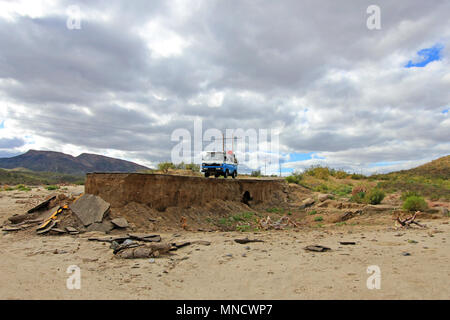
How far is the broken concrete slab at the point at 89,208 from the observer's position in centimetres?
1037

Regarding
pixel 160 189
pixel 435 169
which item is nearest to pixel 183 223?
pixel 160 189

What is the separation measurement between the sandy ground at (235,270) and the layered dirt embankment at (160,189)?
2.99m

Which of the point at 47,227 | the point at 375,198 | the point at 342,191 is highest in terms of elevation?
the point at 342,191

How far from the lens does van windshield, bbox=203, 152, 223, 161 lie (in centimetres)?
2033

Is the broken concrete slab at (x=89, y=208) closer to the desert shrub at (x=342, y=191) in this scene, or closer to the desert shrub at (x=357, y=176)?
the desert shrub at (x=342, y=191)

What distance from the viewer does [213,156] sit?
20.5 meters

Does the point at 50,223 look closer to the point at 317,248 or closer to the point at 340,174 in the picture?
the point at 317,248

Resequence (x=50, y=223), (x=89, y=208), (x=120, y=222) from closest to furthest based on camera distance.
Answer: (x=50, y=223) < (x=120, y=222) < (x=89, y=208)

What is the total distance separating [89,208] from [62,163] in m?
110

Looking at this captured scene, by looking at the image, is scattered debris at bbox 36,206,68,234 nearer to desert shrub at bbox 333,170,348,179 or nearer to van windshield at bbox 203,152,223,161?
van windshield at bbox 203,152,223,161

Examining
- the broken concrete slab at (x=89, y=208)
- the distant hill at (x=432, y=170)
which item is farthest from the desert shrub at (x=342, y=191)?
the broken concrete slab at (x=89, y=208)

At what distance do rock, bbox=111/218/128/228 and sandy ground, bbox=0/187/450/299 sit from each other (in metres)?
1.42

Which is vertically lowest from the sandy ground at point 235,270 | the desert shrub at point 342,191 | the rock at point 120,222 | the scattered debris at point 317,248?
the sandy ground at point 235,270
